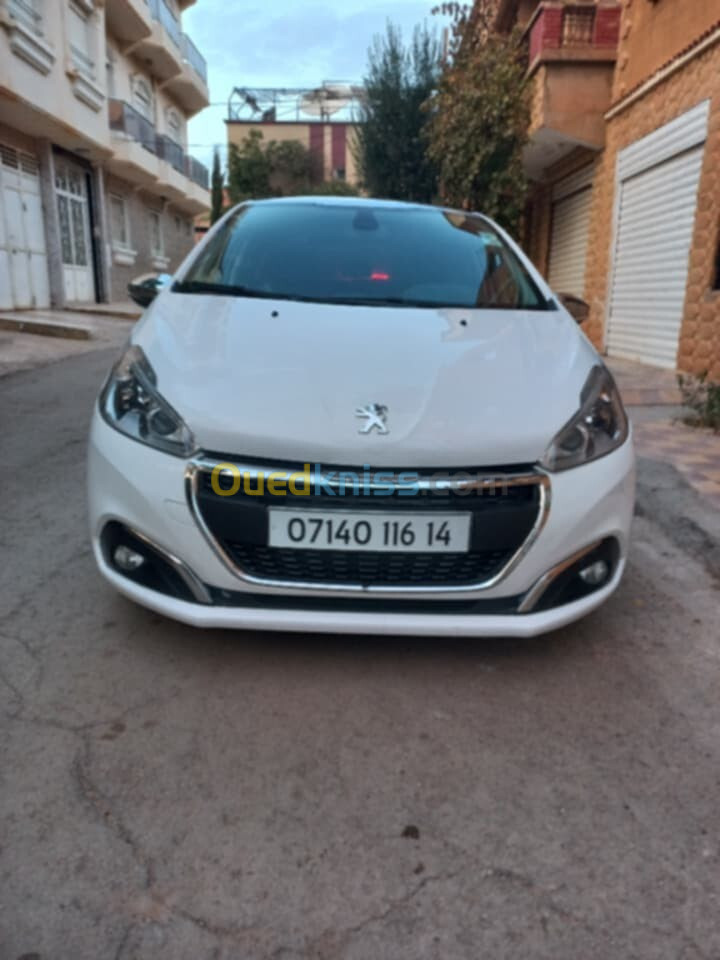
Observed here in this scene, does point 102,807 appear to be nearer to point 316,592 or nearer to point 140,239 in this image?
point 316,592

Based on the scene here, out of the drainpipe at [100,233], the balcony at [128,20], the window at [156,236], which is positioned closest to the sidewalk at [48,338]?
the drainpipe at [100,233]

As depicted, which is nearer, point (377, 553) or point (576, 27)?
point (377, 553)

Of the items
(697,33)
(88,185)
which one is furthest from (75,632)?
(88,185)

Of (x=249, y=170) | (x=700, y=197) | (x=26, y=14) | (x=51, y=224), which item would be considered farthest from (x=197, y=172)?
(x=700, y=197)

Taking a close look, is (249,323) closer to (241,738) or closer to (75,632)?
(75,632)

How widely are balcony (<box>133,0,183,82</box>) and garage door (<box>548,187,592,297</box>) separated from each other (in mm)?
11826

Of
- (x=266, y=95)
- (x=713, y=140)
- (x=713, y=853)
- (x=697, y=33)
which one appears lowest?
(x=713, y=853)

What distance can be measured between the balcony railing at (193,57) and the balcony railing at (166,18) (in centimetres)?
46

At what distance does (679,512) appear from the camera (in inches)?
132

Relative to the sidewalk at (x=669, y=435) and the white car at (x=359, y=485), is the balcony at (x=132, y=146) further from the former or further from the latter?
the white car at (x=359, y=485)

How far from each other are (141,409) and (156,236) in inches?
858

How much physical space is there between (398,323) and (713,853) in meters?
1.68

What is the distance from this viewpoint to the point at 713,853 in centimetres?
145

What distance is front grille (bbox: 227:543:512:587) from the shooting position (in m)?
1.84
